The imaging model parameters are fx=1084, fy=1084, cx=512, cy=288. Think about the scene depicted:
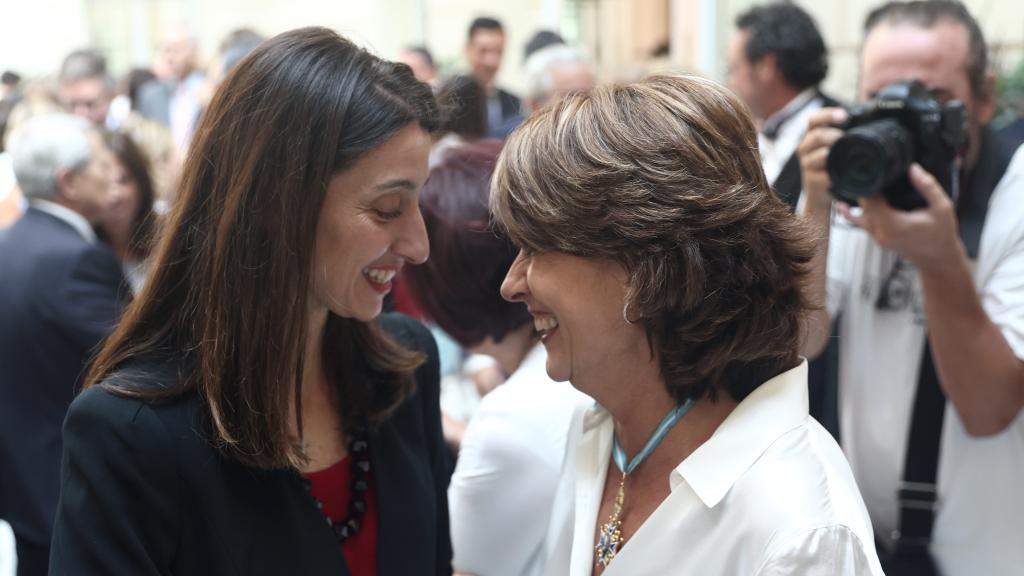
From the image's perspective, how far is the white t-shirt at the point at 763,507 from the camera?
1.26 m

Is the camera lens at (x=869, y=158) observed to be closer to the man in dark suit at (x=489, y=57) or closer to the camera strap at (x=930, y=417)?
the camera strap at (x=930, y=417)

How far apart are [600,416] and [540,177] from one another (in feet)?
1.43

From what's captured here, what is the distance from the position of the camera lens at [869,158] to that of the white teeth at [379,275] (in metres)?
1.05

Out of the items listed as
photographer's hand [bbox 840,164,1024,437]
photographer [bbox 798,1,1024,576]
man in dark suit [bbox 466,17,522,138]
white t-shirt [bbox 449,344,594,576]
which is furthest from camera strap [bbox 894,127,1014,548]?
man in dark suit [bbox 466,17,522,138]

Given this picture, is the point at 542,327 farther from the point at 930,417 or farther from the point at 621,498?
the point at 930,417

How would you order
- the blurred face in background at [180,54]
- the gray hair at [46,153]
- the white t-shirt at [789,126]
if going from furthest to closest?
the blurred face in background at [180,54] → the white t-shirt at [789,126] → the gray hair at [46,153]

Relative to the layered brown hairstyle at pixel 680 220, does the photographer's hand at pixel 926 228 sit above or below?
below

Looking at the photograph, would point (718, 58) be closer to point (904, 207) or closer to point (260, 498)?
point (904, 207)

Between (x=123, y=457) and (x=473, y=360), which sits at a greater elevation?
(x=123, y=457)

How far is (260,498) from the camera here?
1.53 metres

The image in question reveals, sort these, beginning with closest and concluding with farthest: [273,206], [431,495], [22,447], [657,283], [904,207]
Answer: [657,283]
[273,206]
[431,495]
[904,207]
[22,447]

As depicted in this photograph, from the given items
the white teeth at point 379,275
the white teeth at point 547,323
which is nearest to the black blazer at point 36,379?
the white teeth at point 379,275

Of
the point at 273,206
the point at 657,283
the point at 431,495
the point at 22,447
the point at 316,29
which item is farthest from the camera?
the point at 22,447

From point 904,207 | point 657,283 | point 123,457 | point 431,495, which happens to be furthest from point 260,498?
point 904,207
